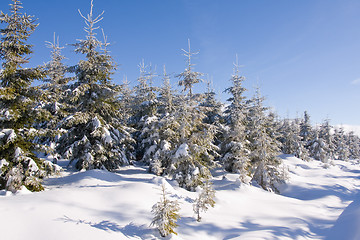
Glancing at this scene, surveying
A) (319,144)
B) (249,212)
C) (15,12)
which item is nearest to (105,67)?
(15,12)

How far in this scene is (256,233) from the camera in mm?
9242

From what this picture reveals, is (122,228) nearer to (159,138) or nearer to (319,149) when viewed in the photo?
(159,138)

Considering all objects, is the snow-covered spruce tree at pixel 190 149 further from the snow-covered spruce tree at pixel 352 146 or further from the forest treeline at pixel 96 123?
the snow-covered spruce tree at pixel 352 146

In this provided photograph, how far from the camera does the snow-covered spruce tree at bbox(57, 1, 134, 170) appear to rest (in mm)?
15570

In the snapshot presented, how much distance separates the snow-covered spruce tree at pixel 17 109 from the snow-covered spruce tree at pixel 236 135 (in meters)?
17.4

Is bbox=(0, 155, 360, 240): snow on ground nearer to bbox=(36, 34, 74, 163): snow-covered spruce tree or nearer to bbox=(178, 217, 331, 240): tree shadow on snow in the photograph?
bbox=(178, 217, 331, 240): tree shadow on snow

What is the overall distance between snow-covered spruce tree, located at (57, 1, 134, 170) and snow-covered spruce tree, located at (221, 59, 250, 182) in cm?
1178

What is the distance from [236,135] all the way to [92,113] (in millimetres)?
14711

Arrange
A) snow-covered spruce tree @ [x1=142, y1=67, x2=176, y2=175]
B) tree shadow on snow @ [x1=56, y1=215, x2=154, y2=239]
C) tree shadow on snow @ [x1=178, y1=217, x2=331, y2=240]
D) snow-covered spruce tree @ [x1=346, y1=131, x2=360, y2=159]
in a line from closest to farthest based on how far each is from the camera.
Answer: tree shadow on snow @ [x1=56, y1=215, x2=154, y2=239]
tree shadow on snow @ [x1=178, y1=217, x2=331, y2=240]
snow-covered spruce tree @ [x1=142, y1=67, x2=176, y2=175]
snow-covered spruce tree @ [x1=346, y1=131, x2=360, y2=159]

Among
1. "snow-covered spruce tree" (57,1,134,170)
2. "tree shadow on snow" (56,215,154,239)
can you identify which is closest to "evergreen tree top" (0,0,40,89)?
"snow-covered spruce tree" (57,1,134,170)

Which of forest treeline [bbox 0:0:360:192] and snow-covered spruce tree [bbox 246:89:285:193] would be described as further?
snow-covered spruce tree [bbox 246:89:285:193]

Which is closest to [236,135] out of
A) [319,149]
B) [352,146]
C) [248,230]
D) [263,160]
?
[263,160]

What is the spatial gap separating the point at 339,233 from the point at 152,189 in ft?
31.5

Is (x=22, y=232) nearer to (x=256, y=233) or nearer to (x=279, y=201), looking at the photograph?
(x=256, y=233)
